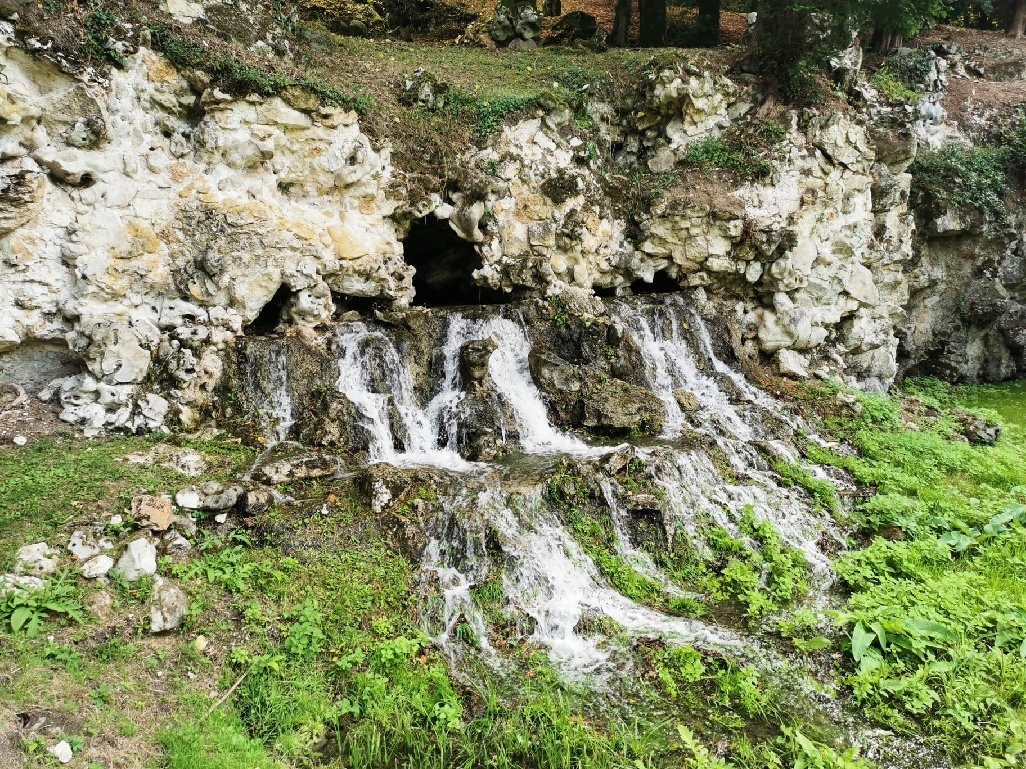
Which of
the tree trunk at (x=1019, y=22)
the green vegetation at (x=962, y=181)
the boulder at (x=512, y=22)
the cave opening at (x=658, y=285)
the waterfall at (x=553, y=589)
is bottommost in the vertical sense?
the waterfall at (x=553, y=589)

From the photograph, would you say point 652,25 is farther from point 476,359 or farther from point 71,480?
point 71,480

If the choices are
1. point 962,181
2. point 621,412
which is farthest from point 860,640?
point 962,181

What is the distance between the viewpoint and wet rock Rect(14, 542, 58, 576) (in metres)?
5.50

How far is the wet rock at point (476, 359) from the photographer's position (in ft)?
34.1

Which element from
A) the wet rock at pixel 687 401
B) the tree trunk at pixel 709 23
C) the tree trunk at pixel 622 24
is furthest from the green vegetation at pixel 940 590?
the tree trunk at pixel 622 24

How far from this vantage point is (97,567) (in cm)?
573

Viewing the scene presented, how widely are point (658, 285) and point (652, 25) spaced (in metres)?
10.2

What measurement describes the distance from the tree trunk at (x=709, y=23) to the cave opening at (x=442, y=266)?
1275 cm

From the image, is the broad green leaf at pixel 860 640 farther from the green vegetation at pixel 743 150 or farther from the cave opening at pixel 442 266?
the green vegetation at pixel 743 150

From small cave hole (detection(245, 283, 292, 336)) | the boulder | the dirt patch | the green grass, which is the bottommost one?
the green grass

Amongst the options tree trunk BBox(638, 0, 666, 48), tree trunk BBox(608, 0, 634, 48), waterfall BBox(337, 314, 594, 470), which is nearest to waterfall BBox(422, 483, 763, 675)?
waterfall BBox(337, 314, 594, 470)

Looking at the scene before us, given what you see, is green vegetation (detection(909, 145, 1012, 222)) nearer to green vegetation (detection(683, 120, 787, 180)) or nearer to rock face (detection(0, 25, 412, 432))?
green vegetation (detection(683, 120, 787, 180))

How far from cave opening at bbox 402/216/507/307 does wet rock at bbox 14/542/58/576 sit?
846 cm

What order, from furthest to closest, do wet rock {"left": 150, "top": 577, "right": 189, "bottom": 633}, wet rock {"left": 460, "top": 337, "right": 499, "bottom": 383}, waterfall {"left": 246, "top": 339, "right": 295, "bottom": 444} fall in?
wet rock {"left": 460, "top": 337, "right": 499, "bottom": 383}
waterfall {"left": 246, "top": 339, "right": 295, "bottom": 444}
wet rock {"left": 150, "top": 577, "right": 189, "bottom": 633}
